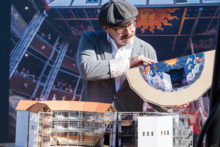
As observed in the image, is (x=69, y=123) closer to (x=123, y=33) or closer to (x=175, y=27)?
(x=123, y=33)

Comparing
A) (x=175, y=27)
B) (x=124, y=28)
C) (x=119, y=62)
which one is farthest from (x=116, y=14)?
(x=175, y=27)

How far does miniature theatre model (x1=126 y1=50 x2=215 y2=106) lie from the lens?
1346mm

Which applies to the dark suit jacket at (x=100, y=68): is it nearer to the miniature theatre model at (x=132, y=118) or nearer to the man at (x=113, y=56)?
the man at (x=113, y=56)

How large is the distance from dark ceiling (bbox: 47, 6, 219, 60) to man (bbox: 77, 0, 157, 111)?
1773mm

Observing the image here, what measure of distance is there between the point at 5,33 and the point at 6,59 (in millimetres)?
310

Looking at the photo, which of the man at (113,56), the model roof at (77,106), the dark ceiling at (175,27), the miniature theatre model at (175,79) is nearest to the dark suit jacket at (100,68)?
the man at (113,56)

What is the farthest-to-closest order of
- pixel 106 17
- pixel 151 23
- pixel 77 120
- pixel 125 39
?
1. pixel 151 23
2. pixel 125 39
3. pixel 106 17
4. pixel 77 120

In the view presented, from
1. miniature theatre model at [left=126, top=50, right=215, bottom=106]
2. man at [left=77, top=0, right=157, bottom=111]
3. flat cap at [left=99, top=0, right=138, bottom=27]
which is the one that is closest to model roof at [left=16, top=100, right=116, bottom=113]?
miniature theatre model at [left=126, top=50, right=215, bottom=106]

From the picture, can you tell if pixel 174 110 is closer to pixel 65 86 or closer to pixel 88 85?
pixel 88 85

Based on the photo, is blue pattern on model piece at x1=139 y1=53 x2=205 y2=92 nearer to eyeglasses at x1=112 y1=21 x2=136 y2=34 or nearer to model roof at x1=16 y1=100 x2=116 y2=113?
model roof at x1=16 y1=100 x2=116 y2=113

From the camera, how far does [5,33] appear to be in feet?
12.7

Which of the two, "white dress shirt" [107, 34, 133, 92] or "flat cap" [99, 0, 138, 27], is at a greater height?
"flat cap" [99, 0, 138, 27]

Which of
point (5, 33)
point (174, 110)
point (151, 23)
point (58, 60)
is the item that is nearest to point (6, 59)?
point (5, 33)

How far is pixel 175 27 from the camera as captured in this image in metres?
3.68
